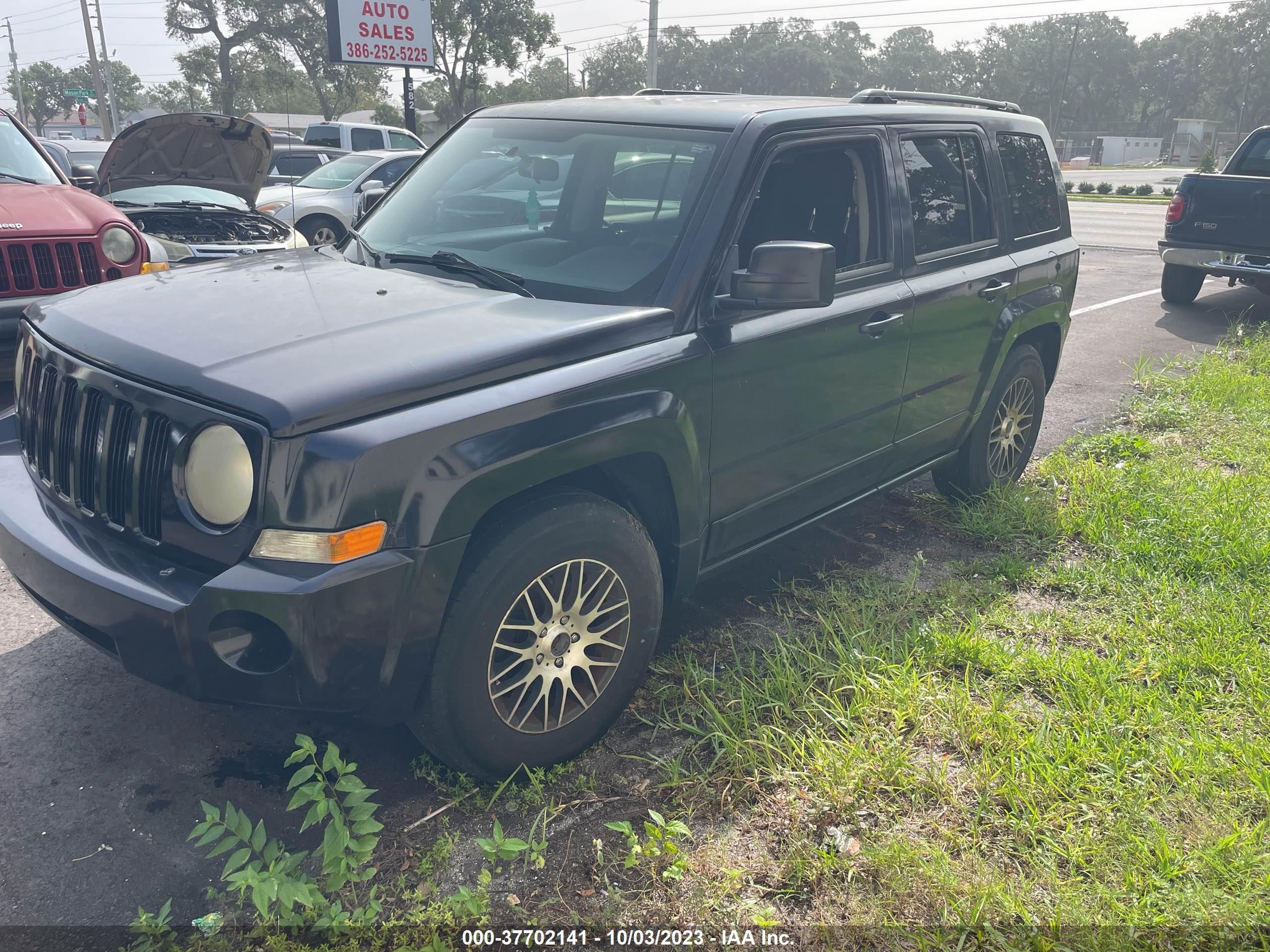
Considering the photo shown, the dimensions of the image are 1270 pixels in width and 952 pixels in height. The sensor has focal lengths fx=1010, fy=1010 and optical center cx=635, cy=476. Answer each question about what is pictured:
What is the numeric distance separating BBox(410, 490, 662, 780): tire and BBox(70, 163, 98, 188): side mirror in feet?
20.4

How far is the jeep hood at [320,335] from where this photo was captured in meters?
2.36

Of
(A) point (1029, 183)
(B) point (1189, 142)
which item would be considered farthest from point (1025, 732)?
(B) point (1189, 142)

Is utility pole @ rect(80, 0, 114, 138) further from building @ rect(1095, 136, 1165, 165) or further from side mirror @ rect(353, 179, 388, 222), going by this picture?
building @ rect(1095, 136, 1165, 165)

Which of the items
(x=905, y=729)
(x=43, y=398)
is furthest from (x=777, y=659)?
(x=43, y=398)

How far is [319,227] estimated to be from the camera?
13797 millimetres

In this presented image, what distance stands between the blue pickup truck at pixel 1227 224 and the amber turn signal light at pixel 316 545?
10.6 meters

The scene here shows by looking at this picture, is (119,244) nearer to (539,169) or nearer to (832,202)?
(539,169)

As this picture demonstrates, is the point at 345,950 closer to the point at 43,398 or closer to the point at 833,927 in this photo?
the point at 833,927

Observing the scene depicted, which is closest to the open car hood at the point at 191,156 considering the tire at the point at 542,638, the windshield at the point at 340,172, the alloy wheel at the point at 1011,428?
the windshield at the point at 340,172

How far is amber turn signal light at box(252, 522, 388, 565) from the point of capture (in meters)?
2.30

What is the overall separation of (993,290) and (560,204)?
2107mm

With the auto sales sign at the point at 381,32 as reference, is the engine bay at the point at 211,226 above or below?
below

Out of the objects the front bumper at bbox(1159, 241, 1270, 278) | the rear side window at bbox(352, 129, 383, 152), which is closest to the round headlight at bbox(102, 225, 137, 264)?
the front bumper at bbox(1159, 241, 1270, 278)

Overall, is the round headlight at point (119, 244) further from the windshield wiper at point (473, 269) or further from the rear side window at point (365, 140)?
the rear side window at point (365, 140)
